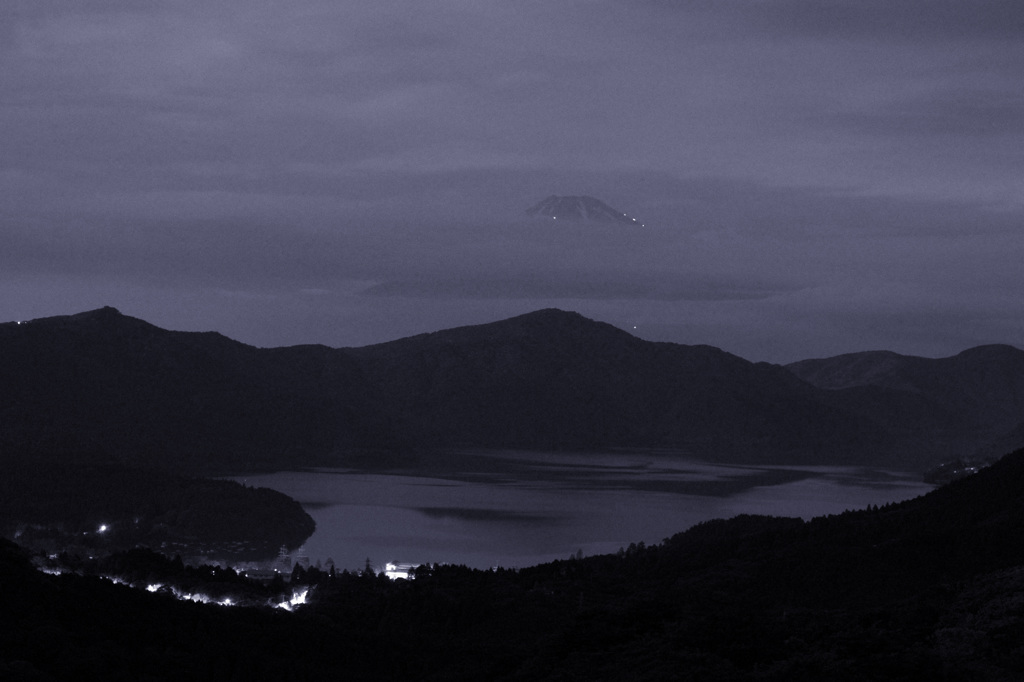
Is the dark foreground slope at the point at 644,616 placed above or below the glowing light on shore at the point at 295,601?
above

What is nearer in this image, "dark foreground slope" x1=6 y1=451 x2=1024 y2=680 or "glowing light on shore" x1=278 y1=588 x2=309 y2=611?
"dark foreground slope" x1=6 y1=451 x2=1024 y2=680

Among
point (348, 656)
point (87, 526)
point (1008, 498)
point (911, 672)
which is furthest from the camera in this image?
point (87, 526)

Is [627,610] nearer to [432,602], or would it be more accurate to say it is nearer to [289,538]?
[432,602]

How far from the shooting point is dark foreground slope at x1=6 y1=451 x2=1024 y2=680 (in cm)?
3656

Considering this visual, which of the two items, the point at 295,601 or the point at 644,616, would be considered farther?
the point at 295,601

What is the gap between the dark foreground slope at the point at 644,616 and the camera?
36562 mm

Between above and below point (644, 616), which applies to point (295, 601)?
below

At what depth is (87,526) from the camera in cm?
14938

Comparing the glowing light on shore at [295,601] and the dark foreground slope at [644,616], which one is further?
the glowing light on shore at [295,601]

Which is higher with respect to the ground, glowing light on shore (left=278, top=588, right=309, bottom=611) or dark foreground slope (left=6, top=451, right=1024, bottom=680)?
dark foreground slope (left=6, top=451, right=1024, bottom=680)

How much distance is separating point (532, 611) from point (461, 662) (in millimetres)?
13527

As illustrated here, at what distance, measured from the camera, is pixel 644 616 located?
160 feet

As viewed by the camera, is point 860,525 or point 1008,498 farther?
point 860,525

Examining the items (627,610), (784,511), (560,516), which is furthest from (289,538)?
(627,610)
